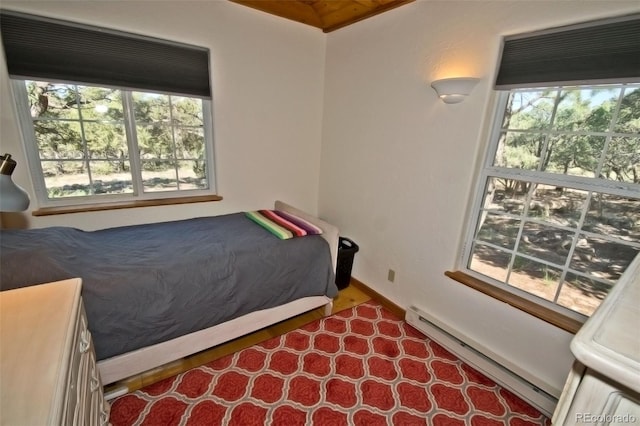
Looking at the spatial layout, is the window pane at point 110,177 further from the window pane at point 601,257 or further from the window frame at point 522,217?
the window pane at point 601,257

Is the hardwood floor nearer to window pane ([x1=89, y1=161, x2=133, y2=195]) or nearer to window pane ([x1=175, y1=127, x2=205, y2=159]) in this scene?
window pane ([x1=89, y1=161, x2=133, y2=195])

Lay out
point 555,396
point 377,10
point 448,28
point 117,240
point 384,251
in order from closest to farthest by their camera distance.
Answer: point 555,396 < point 448,28 < point 117,240 < point 377,10 < point 384,251

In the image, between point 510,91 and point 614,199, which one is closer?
point 614,199

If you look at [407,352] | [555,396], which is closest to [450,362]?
[407,352]

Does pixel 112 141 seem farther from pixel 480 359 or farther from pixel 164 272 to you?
pixel 480 359

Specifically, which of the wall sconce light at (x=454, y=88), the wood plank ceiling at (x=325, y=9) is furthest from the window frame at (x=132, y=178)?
the wall sconce light at (x=454, y=88)

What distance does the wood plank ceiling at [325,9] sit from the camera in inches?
88.0

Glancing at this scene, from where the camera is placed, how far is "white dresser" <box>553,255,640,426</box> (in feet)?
1.64

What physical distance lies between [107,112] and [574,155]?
10.0 feet

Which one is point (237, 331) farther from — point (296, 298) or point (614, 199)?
point (614, 199)

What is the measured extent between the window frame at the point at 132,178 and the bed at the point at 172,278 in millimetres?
263

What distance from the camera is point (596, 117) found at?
1.42 m

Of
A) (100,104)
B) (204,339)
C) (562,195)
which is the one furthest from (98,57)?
(562,195)

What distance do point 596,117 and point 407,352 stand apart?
68.3 inches
